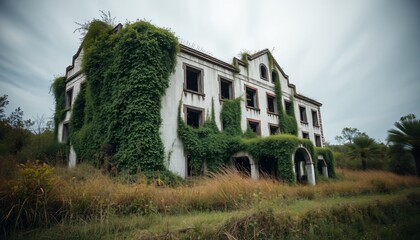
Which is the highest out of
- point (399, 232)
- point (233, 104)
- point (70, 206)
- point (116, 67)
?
point (116, 67)

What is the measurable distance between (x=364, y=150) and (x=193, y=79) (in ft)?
61.9

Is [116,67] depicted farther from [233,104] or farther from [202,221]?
[202,221]

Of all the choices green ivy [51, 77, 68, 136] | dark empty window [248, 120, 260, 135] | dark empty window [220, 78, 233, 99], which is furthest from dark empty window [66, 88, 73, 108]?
dark empty window [248, 120, 260, 135]

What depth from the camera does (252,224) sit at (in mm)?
4703

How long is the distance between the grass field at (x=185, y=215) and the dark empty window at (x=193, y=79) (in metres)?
9.75

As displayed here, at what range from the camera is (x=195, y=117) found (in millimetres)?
16344

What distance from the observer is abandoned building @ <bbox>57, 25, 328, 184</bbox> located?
13977 mm

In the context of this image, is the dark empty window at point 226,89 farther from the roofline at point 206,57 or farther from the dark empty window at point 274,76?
the dark empty window at point 274,76

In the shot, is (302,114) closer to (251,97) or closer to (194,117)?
(251,97)

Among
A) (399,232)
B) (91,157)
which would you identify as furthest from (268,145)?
(91,157)

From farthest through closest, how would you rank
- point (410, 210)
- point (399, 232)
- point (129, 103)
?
point (129, 103), point (410, 210), point (399, 232)

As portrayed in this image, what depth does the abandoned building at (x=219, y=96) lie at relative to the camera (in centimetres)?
1398

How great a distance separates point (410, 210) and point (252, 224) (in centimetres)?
821

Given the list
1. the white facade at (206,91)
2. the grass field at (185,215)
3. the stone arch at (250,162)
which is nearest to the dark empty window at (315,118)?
the white facade at (206,91)
